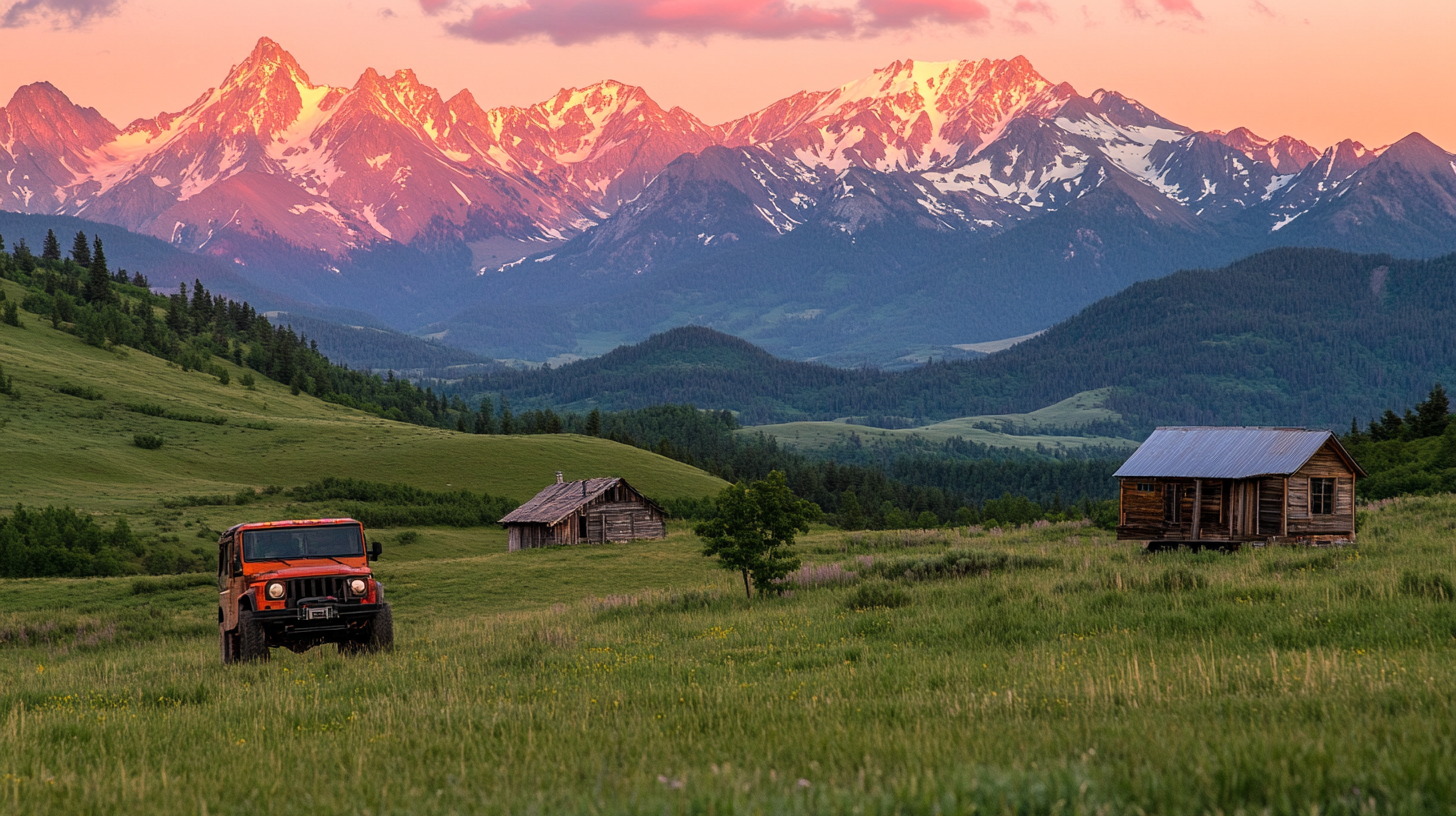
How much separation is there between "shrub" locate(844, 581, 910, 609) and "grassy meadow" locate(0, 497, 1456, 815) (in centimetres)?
9

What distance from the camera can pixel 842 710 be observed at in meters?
10.7

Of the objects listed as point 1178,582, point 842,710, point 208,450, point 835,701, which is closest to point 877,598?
point 1178,582

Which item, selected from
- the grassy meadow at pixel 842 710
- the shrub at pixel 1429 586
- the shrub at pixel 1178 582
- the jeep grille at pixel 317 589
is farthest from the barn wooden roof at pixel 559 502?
the shrub at pixel 1429 586

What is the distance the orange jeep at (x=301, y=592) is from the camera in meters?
20.5

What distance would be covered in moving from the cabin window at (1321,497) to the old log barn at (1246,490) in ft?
0.12

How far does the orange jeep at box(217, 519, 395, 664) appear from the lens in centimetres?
2052

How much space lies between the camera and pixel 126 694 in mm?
15922

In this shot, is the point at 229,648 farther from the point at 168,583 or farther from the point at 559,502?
the point at 559,502

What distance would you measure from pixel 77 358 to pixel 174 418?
1395 inches

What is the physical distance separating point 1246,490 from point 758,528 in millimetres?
21891

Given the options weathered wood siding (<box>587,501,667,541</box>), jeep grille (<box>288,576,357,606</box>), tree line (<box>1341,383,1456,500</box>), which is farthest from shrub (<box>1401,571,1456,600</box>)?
weathered wood siding (<box>587,501,667,541</box>)

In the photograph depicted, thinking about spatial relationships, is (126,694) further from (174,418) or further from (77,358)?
A: (77,358)

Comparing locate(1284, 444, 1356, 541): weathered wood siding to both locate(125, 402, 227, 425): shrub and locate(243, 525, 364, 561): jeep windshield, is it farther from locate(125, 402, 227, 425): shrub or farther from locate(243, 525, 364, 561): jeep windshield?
locate(125, 402, 227, 425): shrub

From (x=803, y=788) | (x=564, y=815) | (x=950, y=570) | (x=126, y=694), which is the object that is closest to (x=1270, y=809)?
(x=803, y=788)
